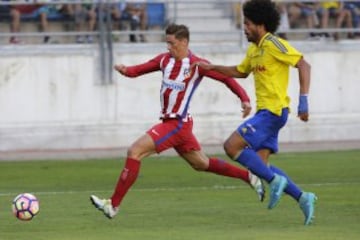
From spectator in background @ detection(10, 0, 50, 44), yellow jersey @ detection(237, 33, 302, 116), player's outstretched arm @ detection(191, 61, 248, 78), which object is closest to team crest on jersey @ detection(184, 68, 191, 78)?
player's outstretched arm @ detection(191, 61, 248, 78)

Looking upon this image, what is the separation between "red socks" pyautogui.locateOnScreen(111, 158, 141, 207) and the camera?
12578 mm

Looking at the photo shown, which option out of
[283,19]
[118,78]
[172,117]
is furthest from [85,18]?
[172,117]

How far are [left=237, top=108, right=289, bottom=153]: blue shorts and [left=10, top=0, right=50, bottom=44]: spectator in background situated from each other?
11.8 m

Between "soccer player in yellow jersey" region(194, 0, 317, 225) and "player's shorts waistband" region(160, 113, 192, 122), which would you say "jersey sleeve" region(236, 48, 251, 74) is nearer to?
"soccer player in yellow jersey" region(194, 0, 317, 225)

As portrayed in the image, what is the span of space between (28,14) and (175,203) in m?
10.2

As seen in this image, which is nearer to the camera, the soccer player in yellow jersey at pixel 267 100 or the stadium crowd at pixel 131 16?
the soccer player in yellow jersey at pixel 267 100

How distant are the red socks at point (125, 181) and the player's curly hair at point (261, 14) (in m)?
1.97

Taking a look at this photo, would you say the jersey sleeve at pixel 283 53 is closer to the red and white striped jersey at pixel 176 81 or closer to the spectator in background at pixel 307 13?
the red and white striped jersey at pixel 176 81

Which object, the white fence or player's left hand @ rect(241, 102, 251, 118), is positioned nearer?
player's left hand @ rect(241, 102, 251, 118)

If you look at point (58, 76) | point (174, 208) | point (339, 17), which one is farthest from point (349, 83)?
point (174, 208)

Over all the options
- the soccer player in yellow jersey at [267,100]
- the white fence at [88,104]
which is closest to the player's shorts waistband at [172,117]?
the soccer player in yellow jersey at [267,100]

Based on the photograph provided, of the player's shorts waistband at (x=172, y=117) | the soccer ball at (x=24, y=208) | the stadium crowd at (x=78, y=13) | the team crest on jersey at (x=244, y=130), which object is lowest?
the soccer ball at (x=24, y=208)

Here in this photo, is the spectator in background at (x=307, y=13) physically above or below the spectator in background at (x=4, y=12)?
below

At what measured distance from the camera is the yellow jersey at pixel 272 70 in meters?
12.2
